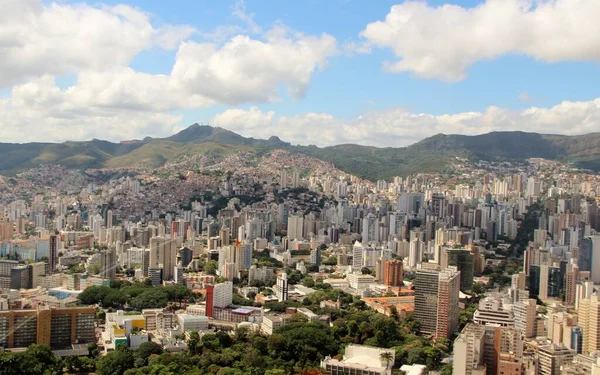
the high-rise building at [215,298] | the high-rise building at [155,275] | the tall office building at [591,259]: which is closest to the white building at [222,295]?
the high-rise building at [215,298]

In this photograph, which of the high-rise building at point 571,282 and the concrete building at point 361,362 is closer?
the concrete building at point 361,362

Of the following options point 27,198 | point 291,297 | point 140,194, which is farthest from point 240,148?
point 291,297

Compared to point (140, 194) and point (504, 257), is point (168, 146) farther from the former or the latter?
point (504, 257)

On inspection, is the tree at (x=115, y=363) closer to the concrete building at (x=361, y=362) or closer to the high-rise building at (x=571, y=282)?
the concrete building at (x=361, y=362)

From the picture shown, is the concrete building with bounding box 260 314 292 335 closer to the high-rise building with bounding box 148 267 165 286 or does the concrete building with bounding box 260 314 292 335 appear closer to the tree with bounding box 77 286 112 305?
the tree with bounding box 77 286 112 305

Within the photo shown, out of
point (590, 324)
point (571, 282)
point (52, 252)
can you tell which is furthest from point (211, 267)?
point (590, 324)

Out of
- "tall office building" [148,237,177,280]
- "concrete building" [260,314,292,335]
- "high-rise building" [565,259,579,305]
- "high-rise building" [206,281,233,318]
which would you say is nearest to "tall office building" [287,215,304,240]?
"tall office building" [148,237,177,280]

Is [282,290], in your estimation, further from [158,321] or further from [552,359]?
[552,359]
